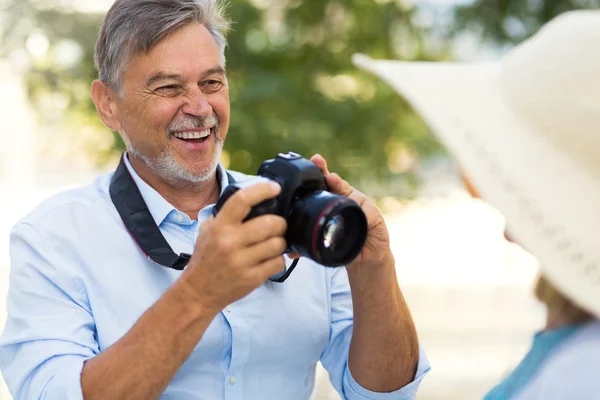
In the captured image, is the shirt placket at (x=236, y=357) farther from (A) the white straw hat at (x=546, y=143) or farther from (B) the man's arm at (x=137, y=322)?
(A) the white straw hat at (x=546, y=143)

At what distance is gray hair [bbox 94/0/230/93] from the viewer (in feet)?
5.76

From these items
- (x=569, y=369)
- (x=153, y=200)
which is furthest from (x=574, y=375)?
(x=153, y=200)

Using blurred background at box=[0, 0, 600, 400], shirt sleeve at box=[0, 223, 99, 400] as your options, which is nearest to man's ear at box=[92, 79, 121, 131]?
shirt sleeve at box=[0, 223, 99, 400]

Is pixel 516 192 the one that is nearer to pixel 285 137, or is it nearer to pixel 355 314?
pixel 355 314

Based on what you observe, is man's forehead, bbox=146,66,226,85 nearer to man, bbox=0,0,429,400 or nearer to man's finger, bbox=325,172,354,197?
man, bbox=0,0,429,400

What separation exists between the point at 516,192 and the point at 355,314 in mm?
860

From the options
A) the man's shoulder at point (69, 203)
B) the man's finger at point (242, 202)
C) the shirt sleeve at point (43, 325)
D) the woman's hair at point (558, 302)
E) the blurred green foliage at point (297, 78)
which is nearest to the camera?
the woman's hair at point (558, 302)

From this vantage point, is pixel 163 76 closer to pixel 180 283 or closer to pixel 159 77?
pixel 159 77

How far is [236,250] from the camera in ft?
4.09

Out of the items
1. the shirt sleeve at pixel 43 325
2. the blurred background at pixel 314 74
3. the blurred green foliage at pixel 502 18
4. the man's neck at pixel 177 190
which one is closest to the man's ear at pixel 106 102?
the man's neck at pixel 177 190

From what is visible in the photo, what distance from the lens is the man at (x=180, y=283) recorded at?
1.32 m

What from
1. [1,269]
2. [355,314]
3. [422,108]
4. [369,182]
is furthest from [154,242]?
[1,269]

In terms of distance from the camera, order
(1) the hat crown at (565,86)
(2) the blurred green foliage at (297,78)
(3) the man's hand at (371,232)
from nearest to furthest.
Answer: (1) the hat crown at (565,86) < (3) the man's hand at (371,232) < (2) the blurred green foliage at (297,78)

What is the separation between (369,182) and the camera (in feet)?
13.5
